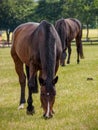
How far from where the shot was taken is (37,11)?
7631 cm

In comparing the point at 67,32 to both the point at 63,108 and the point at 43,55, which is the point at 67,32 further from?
the point at 43,55

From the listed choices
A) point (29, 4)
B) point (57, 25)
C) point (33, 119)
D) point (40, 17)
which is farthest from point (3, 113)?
point (29, 4)

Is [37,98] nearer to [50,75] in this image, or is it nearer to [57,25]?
[50,75]

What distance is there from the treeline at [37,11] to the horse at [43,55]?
5648cm

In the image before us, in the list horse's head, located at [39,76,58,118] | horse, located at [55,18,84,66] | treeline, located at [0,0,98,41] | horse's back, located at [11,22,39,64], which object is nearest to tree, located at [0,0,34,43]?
treeline, located at [0,0,98,41]

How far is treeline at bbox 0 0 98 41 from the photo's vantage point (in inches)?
2687

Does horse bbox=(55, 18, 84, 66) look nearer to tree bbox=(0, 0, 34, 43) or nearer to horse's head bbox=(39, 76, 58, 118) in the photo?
horse's head bbox=(39, 76, 58, 118)

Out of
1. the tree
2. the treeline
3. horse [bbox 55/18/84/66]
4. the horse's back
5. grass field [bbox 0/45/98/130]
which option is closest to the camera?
grass field [bbox 0/45/98/130]

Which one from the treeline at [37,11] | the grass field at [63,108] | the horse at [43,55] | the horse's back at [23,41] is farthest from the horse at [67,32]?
the treeline at [37,11]

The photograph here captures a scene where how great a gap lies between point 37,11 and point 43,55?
2746 inches

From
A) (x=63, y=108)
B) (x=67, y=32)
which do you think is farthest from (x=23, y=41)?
(x=67, y=32)

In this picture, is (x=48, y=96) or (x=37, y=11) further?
(x=37, y=11)

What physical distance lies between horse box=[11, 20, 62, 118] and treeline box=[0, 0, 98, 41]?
56.5 meters

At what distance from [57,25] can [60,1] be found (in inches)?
2372
